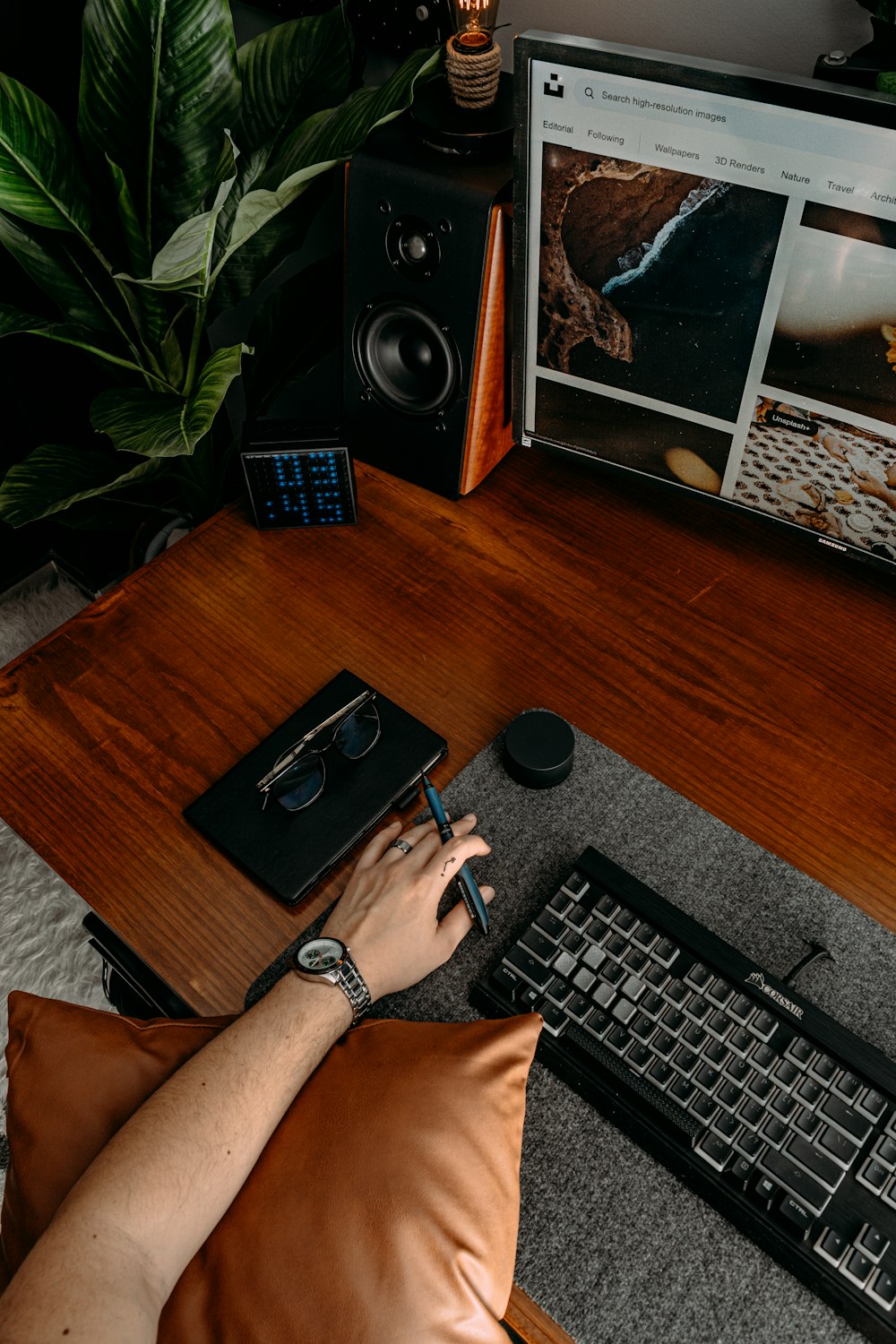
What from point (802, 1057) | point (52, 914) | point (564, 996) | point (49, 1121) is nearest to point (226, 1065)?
point (49, 1121)

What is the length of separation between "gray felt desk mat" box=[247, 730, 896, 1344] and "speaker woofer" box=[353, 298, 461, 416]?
39cm

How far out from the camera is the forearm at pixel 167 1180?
1.60 feet

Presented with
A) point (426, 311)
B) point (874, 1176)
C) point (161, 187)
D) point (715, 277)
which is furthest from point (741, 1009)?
point (161, 187)

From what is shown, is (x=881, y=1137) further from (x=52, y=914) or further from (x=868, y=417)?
(x=52, y=914)

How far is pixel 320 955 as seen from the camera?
651 millimetres

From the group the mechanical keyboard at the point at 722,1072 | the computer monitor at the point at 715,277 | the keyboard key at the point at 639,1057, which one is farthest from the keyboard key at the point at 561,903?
the computer monitor at the point at 715,277

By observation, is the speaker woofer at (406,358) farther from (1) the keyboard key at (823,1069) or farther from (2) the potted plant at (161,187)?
(1) the keyboard key at (823,1069)

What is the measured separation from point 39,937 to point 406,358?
1106mm

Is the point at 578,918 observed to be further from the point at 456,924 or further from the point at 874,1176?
the point at 874,1176

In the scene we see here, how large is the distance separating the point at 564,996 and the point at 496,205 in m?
0.67

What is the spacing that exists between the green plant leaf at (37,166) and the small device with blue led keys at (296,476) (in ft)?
0.88

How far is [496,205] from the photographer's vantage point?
811mm

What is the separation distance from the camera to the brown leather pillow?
0.48m

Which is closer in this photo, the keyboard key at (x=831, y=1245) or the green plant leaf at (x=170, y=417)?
the keyboard key at (x=831, y=1245)
